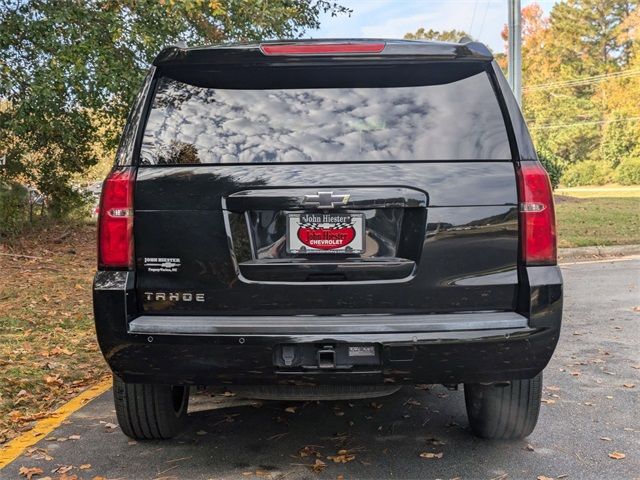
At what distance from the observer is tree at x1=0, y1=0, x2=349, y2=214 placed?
968 cm

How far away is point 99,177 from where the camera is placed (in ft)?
58.9

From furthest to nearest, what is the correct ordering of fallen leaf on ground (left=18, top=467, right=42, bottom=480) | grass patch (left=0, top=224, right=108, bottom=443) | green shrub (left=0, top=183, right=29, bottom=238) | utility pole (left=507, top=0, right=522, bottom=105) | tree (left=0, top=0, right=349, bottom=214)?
green shrub (left=0, top=183, right=29, bottom=238), utility pole (left=507, top=0, right=522, bottom=105), tree (left=0, top=0, right=349, bottom=214), grass patch (left=0, top=224, right=108, bottom=443), fallen leaf on ground (left=18, top=467, right=42, bottom=480)

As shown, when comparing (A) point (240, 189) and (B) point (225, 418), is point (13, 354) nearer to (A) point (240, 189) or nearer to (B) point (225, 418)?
(B) point (225, 418)

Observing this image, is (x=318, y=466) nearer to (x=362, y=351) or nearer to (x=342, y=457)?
(x=342, y=457)

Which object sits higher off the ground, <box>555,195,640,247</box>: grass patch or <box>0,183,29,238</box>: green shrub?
<box>0,183,29,238</box>: green shrub

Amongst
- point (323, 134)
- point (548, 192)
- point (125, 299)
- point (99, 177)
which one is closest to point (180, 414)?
point (125, 299)

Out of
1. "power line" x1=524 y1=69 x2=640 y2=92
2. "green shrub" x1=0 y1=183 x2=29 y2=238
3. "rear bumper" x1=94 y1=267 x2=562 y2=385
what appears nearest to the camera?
"rear bumper" x1=94 y1=267 x2=562 y2=385

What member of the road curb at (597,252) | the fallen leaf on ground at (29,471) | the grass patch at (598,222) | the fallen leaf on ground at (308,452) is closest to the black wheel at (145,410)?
the fallen leaf on ground at (29,471)

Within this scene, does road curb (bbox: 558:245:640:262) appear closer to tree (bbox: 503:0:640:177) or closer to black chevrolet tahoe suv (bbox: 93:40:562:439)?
black chevrolet tahoe suv (bbox: 93:40:562:439)

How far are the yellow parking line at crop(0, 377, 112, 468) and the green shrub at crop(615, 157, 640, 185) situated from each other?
43607mm

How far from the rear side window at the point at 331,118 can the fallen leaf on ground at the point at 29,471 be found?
1.67 metres

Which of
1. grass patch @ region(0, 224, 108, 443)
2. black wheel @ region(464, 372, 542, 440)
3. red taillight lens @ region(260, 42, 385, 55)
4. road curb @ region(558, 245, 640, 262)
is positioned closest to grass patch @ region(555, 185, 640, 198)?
road curb @ region(558, 245, 640, 262)

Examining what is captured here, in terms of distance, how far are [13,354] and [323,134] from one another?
158 inches

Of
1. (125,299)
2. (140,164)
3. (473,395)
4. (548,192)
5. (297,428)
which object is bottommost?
(297,428)
